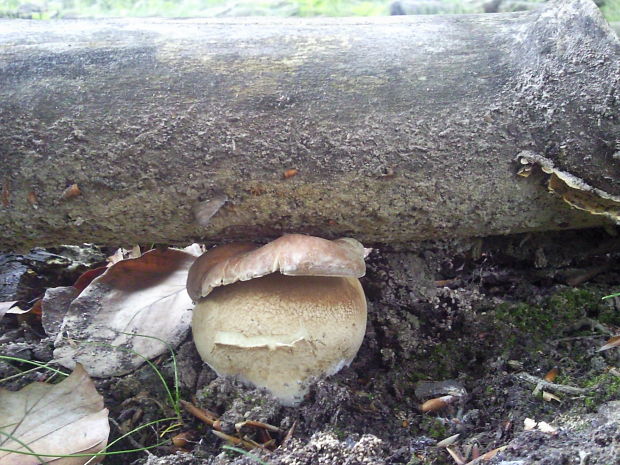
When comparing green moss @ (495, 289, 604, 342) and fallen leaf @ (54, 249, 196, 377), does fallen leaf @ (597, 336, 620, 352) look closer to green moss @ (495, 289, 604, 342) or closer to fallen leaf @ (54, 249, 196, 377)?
green moss @ (495, 289, 604, 342)

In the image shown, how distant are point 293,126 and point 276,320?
0.64m

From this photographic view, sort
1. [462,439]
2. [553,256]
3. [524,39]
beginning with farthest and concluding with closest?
[553,256]
[524,39]
[462,439]

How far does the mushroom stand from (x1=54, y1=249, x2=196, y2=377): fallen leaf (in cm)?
35

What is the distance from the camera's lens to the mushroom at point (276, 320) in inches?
72.1

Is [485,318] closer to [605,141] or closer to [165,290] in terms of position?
[605,141]

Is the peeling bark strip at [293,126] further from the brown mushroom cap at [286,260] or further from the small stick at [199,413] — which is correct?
the small stick at [199,413]

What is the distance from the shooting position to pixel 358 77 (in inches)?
69.9

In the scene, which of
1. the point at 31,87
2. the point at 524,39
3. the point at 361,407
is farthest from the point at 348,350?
the point at 31,87

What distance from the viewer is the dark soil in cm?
160

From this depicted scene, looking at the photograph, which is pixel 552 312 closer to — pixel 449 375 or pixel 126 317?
pixel 449 375

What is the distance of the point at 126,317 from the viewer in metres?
2.28

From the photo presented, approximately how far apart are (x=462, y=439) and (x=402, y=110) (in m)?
1.05

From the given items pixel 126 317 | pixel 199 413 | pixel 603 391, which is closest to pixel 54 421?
pixel 199 413

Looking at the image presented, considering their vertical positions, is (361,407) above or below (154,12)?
below
